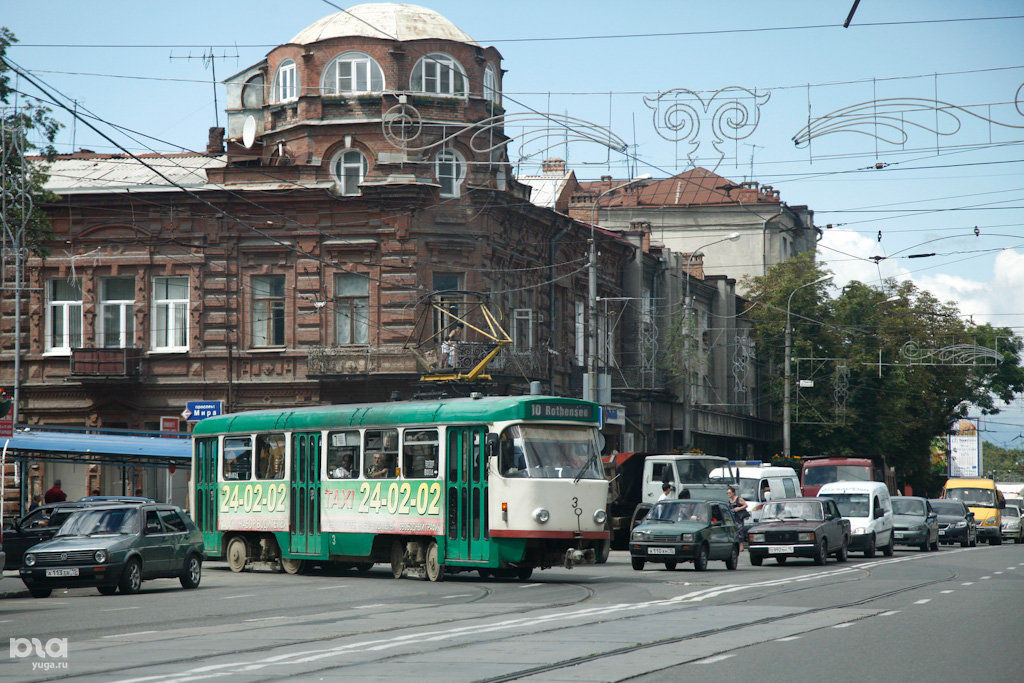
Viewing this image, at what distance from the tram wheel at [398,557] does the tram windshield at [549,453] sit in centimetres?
326

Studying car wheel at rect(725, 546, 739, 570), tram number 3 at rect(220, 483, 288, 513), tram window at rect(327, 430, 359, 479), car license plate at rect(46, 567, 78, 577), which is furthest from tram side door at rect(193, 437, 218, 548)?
car wheel at rect(725, 546, 739, 570)

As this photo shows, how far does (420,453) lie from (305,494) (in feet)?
10.5

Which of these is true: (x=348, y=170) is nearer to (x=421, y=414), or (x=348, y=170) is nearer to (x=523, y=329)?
(x=523, y=329)

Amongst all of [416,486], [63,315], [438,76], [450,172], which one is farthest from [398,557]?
[63,315]

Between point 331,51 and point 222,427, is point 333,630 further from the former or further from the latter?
point 331,51

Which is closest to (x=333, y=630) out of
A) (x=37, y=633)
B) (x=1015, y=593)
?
(x=37, y=633)

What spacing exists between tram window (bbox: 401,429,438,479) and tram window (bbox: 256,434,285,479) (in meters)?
3.44

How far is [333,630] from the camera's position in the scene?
49.3ft

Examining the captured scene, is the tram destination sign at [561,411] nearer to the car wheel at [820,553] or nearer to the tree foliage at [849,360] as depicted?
the car wheel at [820,553]

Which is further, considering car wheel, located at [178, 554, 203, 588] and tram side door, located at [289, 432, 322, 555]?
tram side door, located at [289, 432, 322, 555]

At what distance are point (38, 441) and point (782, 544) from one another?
16484 millimetres

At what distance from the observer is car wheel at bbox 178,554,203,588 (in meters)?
22.8

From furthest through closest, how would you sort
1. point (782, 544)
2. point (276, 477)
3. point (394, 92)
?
1. point (394, 92)
2. point (782, 544)
3. point (276, 477)

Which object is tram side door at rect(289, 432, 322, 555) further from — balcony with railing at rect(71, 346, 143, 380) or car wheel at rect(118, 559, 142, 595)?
balcony with railing at rect(71, 346, 143, 380)
